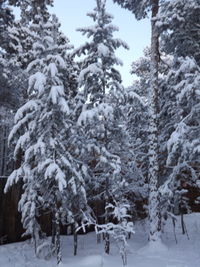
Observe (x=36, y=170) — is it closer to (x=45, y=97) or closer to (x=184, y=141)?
(x=45, y=97)

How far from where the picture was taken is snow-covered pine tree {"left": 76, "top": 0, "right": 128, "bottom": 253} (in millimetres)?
11750

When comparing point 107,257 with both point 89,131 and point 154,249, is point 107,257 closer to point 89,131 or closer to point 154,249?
point 154,249

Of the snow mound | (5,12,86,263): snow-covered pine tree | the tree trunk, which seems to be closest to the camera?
(5,12,86,263): snow-covered pine tree

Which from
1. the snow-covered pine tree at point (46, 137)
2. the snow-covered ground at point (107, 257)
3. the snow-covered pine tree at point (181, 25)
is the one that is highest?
the snow-covered pine tree at point (181, 25)

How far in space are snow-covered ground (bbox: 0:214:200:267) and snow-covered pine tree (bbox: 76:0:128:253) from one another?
5.38 feet

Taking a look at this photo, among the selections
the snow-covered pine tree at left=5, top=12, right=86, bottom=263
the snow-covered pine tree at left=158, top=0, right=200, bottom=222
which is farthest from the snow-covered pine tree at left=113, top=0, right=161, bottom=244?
the snow-covered pine tree at left=5, top=12, right=86, bottom=263

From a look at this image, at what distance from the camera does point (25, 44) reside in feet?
67.8

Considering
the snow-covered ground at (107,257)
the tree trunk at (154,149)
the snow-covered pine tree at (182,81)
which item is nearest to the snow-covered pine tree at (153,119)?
the tree trunk at (154,149)

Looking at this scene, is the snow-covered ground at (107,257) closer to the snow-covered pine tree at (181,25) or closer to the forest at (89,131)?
the forest at (89,131)

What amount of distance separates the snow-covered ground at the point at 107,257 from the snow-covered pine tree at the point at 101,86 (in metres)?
1.64

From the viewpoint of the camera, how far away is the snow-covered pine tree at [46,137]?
970cm

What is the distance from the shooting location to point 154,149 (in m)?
13.6

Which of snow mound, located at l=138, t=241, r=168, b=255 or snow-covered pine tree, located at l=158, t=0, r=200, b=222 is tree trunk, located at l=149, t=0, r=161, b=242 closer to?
snow mound, located at l=138, t=241, r=168, b=255

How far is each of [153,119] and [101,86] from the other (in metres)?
2.83
